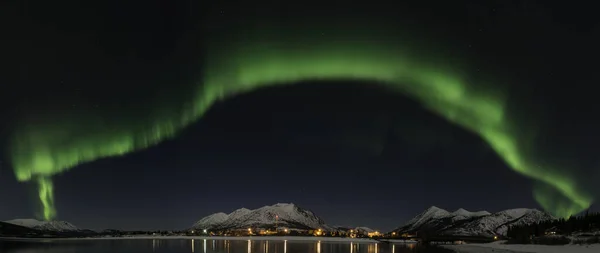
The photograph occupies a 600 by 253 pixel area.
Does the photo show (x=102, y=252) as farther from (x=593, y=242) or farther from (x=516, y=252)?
(x=593, y=242)

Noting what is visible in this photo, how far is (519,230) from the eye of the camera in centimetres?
19262

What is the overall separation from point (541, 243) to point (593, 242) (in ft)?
68.4

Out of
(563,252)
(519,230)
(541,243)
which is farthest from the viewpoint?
(519,230)

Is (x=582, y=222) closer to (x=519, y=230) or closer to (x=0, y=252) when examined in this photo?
(x=519, y=230)

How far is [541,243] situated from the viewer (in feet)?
449

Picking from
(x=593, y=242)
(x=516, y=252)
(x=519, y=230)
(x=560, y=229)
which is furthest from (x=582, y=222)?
(x=516, y=252)

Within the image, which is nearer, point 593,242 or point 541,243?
point 593,242

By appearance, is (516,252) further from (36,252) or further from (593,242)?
(36,252)

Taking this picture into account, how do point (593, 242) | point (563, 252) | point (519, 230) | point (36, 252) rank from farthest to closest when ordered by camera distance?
point (519, 230) < point (593, 242) < point (36, 252) < point (563, 252)

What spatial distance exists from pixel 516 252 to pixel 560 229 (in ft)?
275

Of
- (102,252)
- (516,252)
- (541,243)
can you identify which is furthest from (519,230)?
(102,252)

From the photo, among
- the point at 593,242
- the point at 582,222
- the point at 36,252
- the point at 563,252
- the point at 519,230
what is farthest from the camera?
the point at 519,230

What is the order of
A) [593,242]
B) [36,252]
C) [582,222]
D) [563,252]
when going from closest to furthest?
[563,252] → [36,252] → [593,242] → [582,222]

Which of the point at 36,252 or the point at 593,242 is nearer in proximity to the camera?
the point at 36,252
